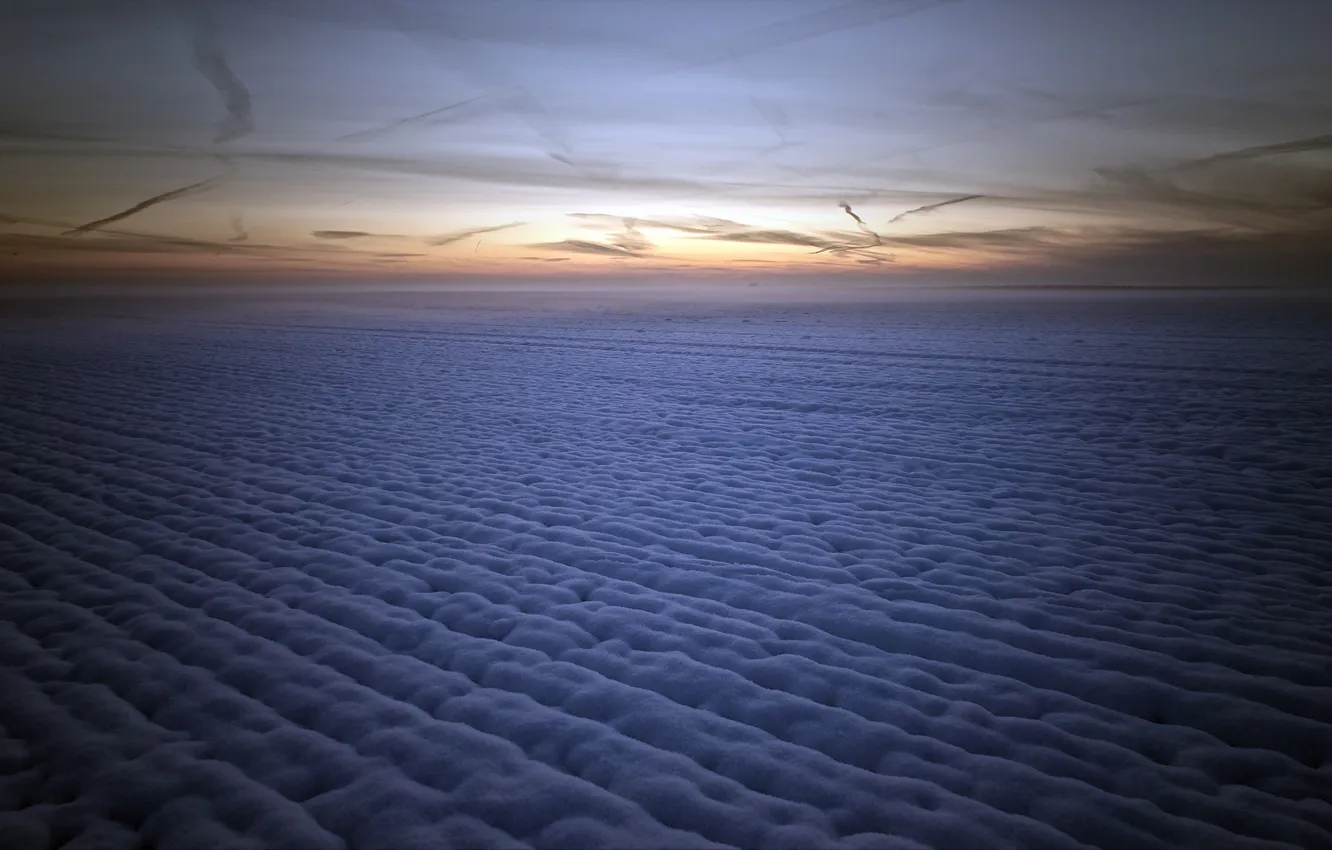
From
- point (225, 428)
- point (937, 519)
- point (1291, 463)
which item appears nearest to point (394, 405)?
point (225, 428)

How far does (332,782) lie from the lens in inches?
128

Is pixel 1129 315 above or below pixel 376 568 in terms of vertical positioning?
above

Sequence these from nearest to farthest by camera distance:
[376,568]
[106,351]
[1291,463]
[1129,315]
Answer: [376,568] < [1291,463] < [106,351] < [1129,315]

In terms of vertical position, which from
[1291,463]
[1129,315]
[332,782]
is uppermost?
[1129,315]

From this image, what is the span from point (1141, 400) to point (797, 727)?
12.0 m

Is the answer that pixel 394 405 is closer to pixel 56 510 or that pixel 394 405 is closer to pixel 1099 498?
pixel 56 510

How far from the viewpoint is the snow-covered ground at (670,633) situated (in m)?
3.10

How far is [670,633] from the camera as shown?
4.62 meters

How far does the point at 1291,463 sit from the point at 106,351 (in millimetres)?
27731

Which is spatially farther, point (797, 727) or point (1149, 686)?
point (1149, 686)

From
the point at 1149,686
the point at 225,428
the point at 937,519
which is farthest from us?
the point at 225,428

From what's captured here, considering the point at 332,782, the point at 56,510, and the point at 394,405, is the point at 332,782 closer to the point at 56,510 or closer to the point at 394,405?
the point at 56,510

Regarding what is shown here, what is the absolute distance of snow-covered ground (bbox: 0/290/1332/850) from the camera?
310cm

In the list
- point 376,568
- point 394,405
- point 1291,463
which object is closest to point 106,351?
point 394,405
